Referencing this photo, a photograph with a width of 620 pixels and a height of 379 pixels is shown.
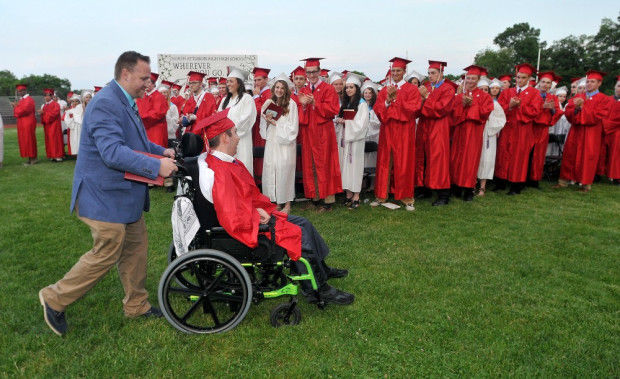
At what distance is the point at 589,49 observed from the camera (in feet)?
160

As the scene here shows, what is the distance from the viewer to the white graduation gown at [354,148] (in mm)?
6930

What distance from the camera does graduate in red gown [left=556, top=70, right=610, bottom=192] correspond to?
8422 mm

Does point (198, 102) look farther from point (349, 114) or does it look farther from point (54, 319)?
point (54, 319)

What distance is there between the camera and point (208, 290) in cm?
313

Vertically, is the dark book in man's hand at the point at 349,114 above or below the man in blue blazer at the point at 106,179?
above

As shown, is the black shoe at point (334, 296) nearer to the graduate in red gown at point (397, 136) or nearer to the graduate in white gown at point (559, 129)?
the graduate in red gown at point (397, 136)

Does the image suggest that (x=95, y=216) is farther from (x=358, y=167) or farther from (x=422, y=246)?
(x=358, y=167)

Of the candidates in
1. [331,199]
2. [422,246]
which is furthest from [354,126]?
[422,246]

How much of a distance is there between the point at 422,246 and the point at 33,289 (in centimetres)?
431

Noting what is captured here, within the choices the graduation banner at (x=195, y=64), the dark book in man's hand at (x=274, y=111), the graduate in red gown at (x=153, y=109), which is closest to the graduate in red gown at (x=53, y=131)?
the graduation banner at (x=195, y=64)

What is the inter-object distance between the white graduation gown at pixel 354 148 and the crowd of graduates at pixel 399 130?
0.02 metres

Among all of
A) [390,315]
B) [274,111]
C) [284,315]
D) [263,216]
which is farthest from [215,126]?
[274,111]

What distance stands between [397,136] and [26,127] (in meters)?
11.5

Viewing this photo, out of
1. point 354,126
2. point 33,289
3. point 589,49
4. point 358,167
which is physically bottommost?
point 33,289
